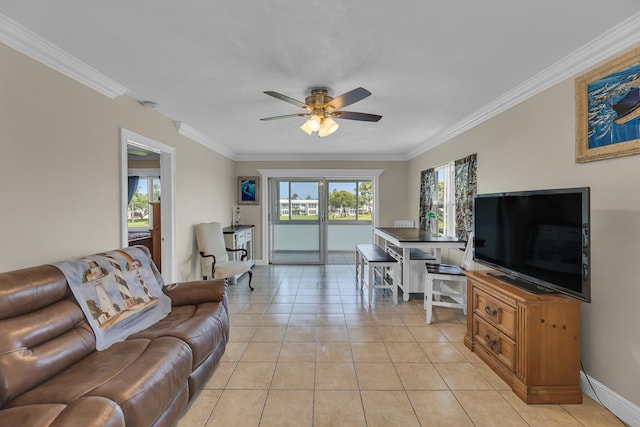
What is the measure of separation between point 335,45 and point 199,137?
10.3 ft

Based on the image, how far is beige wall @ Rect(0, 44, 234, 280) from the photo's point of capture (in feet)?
5.94

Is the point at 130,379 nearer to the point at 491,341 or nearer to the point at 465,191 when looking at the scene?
the point at 491,341

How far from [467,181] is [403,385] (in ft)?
8.55

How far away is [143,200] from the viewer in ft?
19.9

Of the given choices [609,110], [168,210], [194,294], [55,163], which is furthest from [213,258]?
[609,110]

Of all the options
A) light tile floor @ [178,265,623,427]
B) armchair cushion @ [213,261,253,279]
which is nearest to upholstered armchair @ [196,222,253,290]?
armchair cushion @ [213,261,253,279]

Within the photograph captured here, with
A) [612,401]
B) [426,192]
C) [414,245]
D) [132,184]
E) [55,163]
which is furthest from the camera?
[132,184]

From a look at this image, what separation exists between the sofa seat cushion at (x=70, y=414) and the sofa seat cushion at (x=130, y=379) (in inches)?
3.2

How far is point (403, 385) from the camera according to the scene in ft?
7.21

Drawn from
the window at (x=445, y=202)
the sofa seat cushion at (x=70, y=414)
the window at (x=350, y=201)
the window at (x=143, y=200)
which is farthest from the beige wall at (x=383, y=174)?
the sofa seat cushion at (x=70, y=414)

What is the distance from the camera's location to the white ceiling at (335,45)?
5.30ft

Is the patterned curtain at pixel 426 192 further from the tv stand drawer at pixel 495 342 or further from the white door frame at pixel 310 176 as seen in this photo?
the tv stand drawer at pixel 495 342

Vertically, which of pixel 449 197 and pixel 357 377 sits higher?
pixel 449 197

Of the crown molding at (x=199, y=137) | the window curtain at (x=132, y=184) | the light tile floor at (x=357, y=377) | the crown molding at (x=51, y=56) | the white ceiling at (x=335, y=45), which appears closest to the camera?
the white ceiling at (x=335, y=45)
